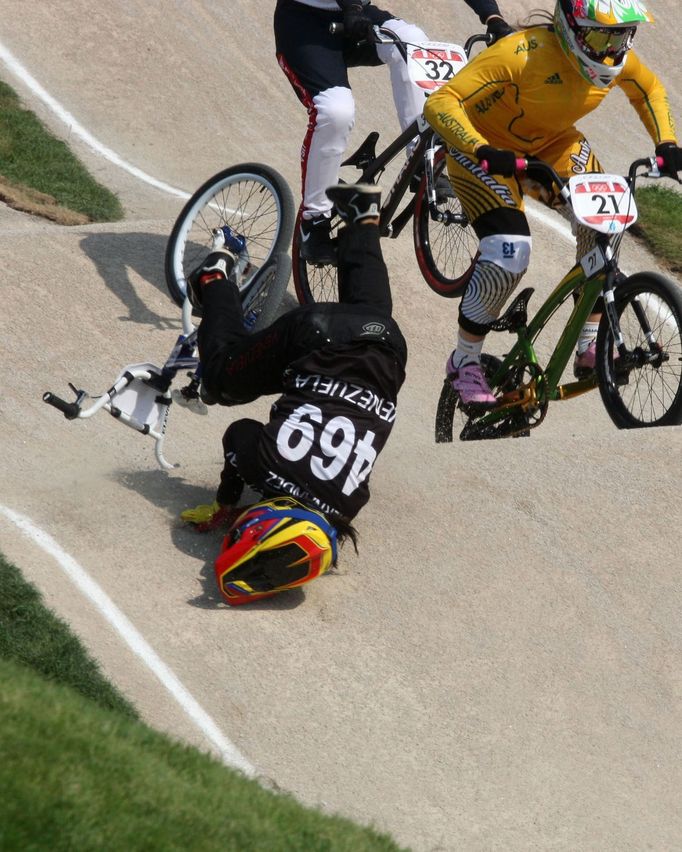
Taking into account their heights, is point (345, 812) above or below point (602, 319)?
below

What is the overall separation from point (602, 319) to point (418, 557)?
5.78 feet

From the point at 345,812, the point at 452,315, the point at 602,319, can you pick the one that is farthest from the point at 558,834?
the point at 452,315

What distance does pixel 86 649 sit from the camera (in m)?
4.65

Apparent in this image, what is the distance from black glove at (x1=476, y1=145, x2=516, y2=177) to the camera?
20.7 feet

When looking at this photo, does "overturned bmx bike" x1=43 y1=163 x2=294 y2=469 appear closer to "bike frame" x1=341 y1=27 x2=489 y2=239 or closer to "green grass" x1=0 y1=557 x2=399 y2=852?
"bike frame" x1=341 y1=27 x2=489 y2=239

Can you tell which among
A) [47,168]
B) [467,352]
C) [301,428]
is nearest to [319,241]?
[467,352]

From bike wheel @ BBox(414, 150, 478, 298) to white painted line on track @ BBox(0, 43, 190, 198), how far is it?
2.88 metres

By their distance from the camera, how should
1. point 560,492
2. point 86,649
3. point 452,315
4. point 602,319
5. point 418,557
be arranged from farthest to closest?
point 452,315, point 602,319, point 560,492, point 418,557, point 86,649

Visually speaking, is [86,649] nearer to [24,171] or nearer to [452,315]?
[452,315]

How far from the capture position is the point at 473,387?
711 centimetres

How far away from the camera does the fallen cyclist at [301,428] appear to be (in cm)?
507

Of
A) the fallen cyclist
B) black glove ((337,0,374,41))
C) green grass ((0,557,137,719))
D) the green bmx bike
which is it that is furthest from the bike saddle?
green grass ((0,557,137,719))

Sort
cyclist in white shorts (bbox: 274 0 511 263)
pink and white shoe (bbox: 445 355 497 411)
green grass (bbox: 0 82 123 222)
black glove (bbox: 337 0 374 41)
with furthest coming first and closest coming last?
green grass (bbox: 0 82 123 222)
cyclist in white shorts (bbox: 274 0 511 263)
black glove (bbox: 337 0 374 41)
pink and white shoe (bbox: 445 355 497 411)

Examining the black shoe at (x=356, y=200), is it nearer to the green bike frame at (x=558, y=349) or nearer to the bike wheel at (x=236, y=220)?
the green bike frame at (x=558, y=349)
